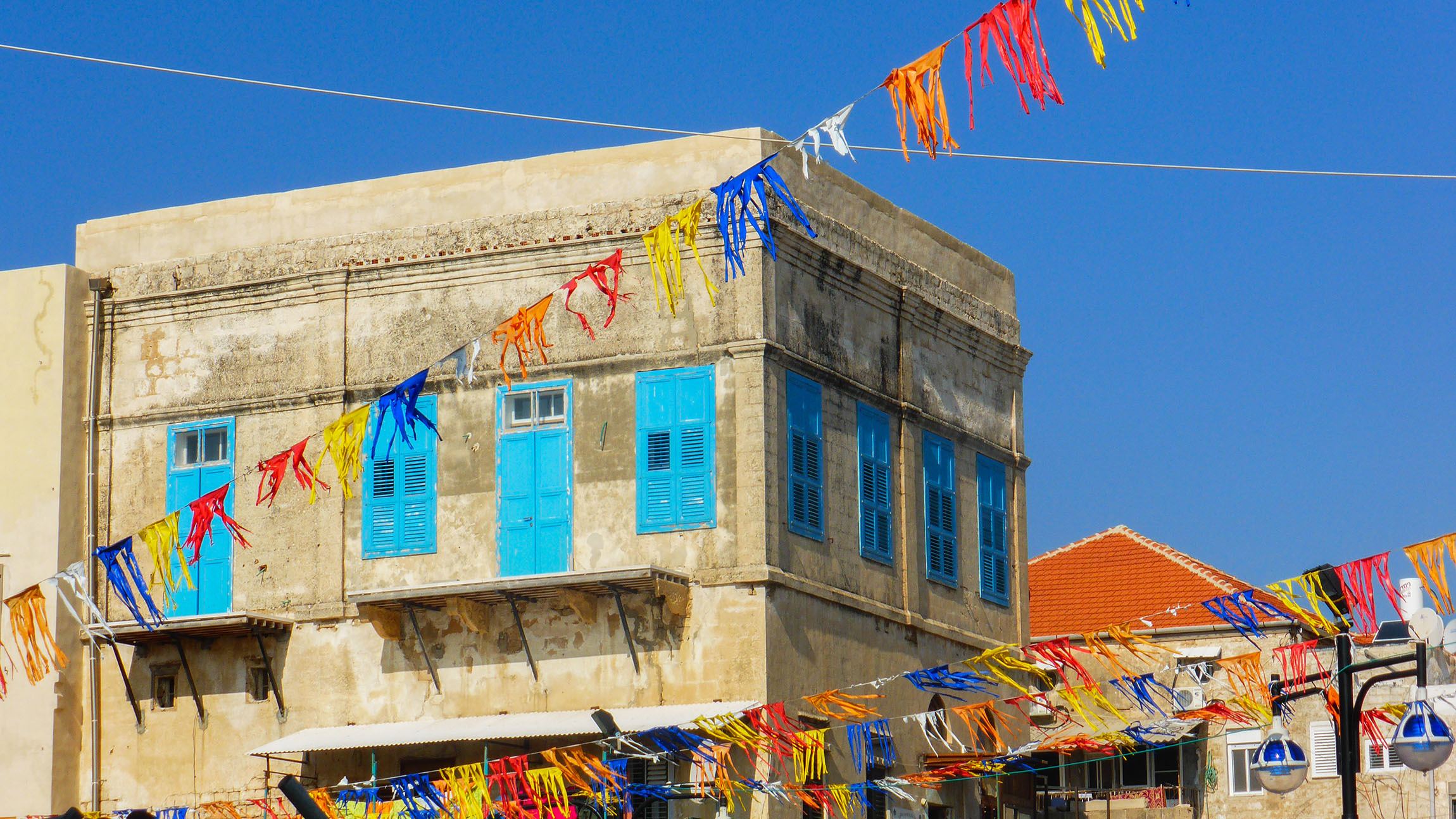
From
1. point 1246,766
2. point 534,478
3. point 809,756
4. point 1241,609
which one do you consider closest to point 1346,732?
point 1241,609

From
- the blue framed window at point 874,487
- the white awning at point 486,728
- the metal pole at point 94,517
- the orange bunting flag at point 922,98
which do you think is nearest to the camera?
the orange bunting flag at point 922,98

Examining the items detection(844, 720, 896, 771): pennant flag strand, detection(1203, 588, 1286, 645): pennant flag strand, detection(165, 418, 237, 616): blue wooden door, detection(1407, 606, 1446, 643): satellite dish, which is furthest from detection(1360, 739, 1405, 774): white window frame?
detection(165, 418, 237, 616): blue wooden door

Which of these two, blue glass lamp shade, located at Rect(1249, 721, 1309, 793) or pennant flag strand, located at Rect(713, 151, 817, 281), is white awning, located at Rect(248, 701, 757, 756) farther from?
blue glass lamp shade, located at Rect(1249, 721, 1309, 793)

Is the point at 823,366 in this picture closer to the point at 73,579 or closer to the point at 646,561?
the point at 646,561

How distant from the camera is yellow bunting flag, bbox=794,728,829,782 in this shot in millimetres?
18688

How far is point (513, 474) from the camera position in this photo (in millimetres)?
21797

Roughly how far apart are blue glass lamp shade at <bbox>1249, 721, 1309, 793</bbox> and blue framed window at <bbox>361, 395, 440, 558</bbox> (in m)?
9.36

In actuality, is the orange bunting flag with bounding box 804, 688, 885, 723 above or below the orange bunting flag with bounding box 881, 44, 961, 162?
below

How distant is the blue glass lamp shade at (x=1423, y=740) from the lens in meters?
15.1

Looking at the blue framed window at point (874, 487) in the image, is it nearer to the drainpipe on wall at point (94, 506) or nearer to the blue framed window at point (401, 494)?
the blue framed window at point (401, 494)

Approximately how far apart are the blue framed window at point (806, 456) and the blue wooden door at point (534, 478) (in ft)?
7.35

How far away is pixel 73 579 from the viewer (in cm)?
1944

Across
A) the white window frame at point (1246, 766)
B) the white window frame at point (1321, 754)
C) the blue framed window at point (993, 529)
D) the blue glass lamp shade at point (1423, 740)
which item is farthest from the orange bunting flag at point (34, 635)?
the white window frame at point (1321, 754)

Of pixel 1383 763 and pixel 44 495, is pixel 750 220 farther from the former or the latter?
pixel 1383 763
